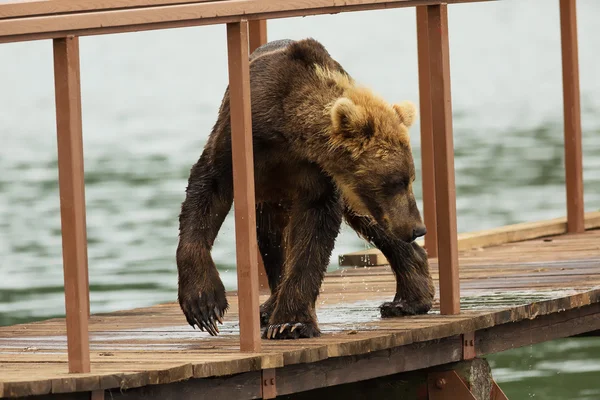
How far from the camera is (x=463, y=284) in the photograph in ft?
24.3

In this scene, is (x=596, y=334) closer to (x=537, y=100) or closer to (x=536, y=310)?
(x=536, y=310)

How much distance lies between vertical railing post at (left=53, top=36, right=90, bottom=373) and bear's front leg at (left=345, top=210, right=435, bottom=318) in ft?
6.44

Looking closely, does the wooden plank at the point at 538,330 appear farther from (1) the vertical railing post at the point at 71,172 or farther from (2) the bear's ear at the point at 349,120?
(1) the vertical railing post at the point at 71,172

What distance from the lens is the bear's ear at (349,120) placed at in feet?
19.5

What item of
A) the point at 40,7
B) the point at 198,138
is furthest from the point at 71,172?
the point at 198,138

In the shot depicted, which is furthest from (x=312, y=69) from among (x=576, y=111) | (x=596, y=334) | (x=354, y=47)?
(x=354, y=47)

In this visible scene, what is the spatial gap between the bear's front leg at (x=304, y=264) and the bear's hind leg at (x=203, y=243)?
249 millimetres

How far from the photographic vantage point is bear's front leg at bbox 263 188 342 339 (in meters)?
5.77

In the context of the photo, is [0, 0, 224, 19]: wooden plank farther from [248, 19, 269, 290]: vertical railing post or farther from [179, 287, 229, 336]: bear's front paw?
[248, 19, 269, 290]: vertical railing post

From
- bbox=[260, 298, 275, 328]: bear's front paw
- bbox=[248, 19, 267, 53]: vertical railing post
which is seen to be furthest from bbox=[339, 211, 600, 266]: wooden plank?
bbox=[260, 298, 275, 328]: bear's front paw

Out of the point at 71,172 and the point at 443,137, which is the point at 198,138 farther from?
the point at 71,172

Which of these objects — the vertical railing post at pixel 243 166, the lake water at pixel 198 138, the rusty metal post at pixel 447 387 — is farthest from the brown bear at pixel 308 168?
the lake water at pixel 198 138

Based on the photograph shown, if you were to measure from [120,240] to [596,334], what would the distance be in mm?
10129

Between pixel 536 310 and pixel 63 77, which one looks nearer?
pixel 63 77
